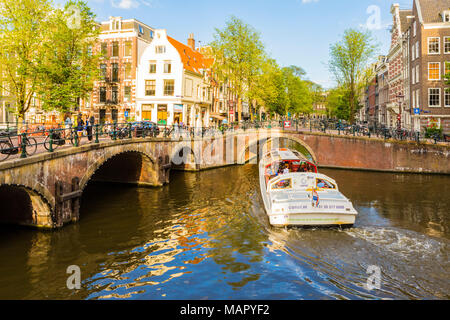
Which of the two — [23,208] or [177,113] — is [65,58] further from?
[23,208]

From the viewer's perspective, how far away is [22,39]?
1027 inches

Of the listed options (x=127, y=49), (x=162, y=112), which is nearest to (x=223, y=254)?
(x=162, y=112)

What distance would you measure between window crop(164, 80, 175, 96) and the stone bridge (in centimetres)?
1033

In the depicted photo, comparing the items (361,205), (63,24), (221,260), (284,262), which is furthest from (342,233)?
(63,24)

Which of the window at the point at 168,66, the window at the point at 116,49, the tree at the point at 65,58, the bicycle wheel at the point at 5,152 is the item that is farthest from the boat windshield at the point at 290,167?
the window at the point at 116,49

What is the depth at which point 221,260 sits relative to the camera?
37.1ft

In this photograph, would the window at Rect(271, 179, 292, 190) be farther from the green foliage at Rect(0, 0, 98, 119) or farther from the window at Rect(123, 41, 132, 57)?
the window at Rect(123, 41, 132, 57)

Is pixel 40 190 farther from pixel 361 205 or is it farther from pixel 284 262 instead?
pixel 361 205

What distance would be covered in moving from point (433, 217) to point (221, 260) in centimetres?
1176

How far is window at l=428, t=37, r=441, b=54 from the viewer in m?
36.8

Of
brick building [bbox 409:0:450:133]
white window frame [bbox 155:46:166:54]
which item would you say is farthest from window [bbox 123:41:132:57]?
brick building [bbox 409:0:450:133]

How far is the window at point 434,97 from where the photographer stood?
3683 centimetres

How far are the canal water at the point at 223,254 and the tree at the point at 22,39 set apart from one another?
1390 centimetres
